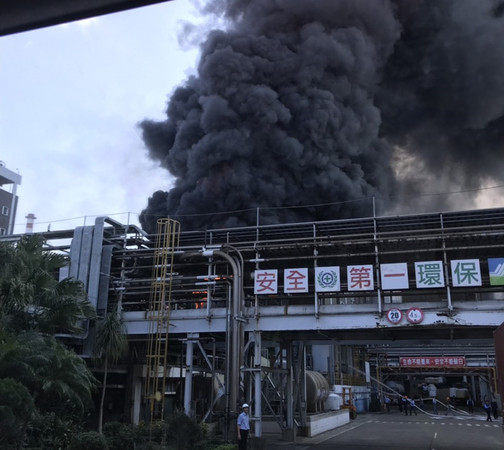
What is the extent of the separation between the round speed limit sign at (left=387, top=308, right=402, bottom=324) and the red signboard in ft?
85.0

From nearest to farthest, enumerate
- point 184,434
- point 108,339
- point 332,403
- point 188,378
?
point 184,434, point 108,339, point 188,378, point 332,403

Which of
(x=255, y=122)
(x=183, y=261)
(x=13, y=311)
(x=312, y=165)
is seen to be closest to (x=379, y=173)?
(x=312, y=165)

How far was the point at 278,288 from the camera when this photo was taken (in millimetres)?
17969

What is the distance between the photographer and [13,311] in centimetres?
1223

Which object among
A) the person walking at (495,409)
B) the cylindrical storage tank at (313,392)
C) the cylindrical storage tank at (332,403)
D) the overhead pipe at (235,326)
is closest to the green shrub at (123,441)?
the overhead pipe at (235,326)

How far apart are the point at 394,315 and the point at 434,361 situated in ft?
88.1

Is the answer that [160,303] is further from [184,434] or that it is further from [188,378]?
[184,434]

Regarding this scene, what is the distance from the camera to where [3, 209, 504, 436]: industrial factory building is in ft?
51.4

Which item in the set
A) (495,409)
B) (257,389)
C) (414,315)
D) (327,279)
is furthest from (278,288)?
(495,409)

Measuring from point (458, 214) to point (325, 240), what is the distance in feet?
14.6

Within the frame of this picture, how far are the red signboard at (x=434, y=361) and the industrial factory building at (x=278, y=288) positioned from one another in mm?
20583

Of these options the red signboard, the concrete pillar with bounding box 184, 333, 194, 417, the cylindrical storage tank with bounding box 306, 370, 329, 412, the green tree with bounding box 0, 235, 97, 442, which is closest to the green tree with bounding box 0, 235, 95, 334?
the green tree with bounding box 0, 235, 97, 442

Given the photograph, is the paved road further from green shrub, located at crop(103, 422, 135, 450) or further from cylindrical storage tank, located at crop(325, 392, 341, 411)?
green shrub, located at crop(103, 422, 135, 450)

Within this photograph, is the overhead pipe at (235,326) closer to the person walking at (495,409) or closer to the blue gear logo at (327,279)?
the blue gear logo at (327,279)
